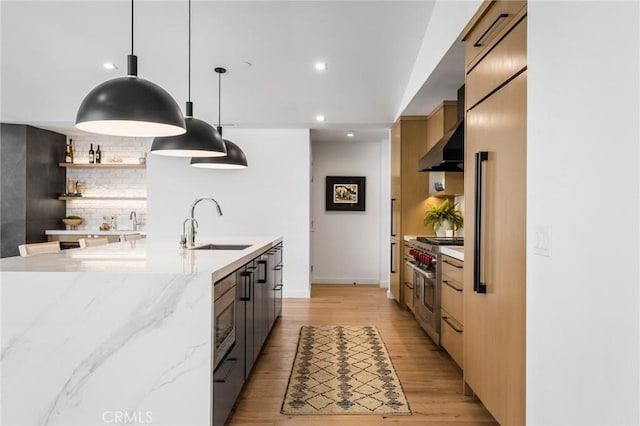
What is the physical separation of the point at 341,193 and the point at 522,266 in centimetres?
533

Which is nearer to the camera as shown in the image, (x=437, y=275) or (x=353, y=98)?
(x=437, y=275)

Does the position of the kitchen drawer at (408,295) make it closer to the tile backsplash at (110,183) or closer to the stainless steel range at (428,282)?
the stainless steel range at (428,282)

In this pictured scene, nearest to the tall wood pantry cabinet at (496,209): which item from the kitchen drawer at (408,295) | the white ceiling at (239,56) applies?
the white ceiling at (239,56)

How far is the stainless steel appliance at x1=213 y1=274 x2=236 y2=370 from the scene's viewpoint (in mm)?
1993

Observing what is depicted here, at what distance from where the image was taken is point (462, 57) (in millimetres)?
3207

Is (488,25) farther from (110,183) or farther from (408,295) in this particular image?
(110,183)

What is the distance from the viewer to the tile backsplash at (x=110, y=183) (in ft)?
22.0

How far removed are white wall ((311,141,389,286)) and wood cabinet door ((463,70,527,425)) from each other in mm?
4522

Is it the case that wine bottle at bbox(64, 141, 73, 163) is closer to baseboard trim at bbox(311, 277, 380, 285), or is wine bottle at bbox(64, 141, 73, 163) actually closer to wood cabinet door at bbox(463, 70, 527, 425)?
baseboard trim at bbox(311, 277, 380, 285)

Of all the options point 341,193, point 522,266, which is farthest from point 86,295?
point 341,193

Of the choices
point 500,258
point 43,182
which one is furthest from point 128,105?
point 43,182
